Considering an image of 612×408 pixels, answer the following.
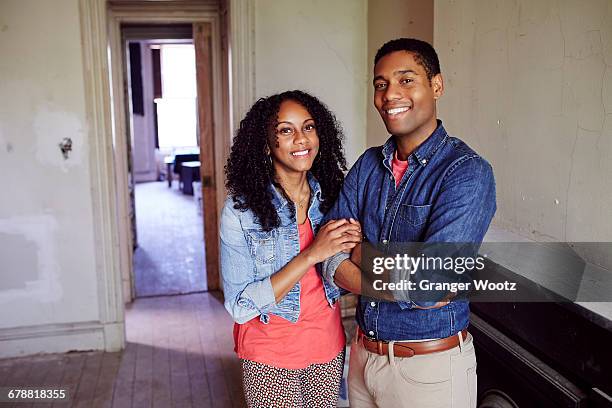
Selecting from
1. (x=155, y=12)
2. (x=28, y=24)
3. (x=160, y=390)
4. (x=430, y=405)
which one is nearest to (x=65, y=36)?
(x=28, y=24)

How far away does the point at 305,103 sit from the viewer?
Result: 1.77 m

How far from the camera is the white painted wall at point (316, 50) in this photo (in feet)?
12.2

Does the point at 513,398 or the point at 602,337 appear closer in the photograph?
the point at 602,337

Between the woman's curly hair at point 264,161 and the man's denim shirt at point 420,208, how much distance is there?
0.19m

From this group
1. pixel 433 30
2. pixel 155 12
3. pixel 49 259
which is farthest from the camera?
pixel 155 12

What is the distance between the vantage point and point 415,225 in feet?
4.73

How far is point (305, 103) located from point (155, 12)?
119 inches

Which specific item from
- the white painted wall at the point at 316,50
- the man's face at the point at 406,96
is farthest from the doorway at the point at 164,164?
the man's face at the point at 406,96

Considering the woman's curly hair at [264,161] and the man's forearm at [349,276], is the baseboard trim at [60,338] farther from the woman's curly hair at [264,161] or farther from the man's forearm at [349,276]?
the man's forearm at [349,276]

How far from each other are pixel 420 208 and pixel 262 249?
506mm

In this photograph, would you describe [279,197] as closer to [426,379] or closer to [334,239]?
[334,239]

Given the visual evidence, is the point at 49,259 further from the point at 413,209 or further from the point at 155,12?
the point at 413,209

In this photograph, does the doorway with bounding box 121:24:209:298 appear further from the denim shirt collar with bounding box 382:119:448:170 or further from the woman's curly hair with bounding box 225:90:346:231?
the denim shirt collar with bounding box 382:119:448:170

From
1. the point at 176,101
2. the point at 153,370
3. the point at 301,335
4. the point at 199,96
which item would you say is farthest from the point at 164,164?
the point at 301,335
